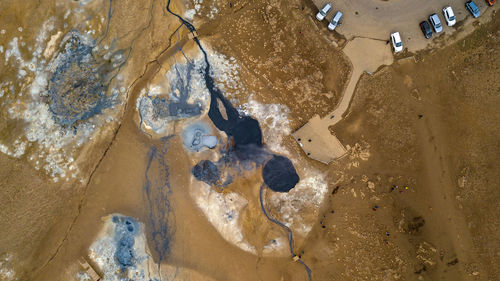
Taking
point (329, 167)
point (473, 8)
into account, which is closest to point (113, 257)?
point (329, 167)

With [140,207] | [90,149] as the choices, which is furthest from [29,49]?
[140,207]

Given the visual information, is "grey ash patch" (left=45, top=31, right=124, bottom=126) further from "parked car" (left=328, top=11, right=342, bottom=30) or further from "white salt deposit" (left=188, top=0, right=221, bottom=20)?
"parked car" (left=328, top=11, right=342, bottom=30)

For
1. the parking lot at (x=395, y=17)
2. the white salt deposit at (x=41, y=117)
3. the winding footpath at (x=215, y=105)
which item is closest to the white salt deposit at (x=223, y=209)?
the winding footpath at (x=215, y=105)

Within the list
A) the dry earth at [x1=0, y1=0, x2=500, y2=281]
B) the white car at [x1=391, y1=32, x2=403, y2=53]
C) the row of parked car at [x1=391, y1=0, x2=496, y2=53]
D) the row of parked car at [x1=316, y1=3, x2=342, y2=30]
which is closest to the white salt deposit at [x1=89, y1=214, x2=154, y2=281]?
the dry earth at [x1=0, y1=0, x2=500, y2=281]

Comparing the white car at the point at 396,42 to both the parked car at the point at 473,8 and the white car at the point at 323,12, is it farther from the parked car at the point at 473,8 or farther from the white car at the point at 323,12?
the parked car at the point at 473,8

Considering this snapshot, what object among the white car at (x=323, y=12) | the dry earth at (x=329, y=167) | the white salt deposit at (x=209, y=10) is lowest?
the dry earth at (x=329, y=167)

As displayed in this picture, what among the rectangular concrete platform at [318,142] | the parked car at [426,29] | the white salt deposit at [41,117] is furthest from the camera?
the white salt deposit at [41,117]
